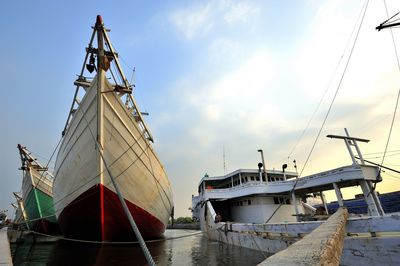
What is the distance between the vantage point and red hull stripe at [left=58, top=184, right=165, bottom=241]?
37.5ft

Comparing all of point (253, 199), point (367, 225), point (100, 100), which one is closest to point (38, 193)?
point (100, 100)

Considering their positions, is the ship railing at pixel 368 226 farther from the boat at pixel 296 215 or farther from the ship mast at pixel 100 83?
the ship mast at pixel 100 83

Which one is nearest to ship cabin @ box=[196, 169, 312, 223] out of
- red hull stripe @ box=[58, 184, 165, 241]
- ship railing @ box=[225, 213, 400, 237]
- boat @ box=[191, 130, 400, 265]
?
boat @ box=[191, 130, 400, 265]

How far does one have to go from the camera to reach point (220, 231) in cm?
1595

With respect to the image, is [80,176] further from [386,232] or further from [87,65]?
[386,232]

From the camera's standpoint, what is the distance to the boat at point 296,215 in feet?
17.9

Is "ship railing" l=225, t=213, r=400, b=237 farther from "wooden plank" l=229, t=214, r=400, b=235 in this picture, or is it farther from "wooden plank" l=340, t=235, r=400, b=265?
"wooden plank" l=340, t=235, r=400, b=265

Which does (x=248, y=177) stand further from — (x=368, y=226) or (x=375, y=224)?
(x=375, y=224)

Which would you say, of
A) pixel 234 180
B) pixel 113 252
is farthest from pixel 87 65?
pixel 234 180

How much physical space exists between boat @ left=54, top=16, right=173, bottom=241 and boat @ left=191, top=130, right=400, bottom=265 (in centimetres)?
634

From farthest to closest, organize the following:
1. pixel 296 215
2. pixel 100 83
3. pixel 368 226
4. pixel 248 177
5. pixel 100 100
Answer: pixel 248 177
pixel 296 215
pixel 100 83
pixel 100 100
pixel 368 226

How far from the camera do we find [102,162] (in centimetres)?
1166

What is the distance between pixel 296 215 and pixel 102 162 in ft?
37.6

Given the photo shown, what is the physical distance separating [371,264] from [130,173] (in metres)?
10.9
